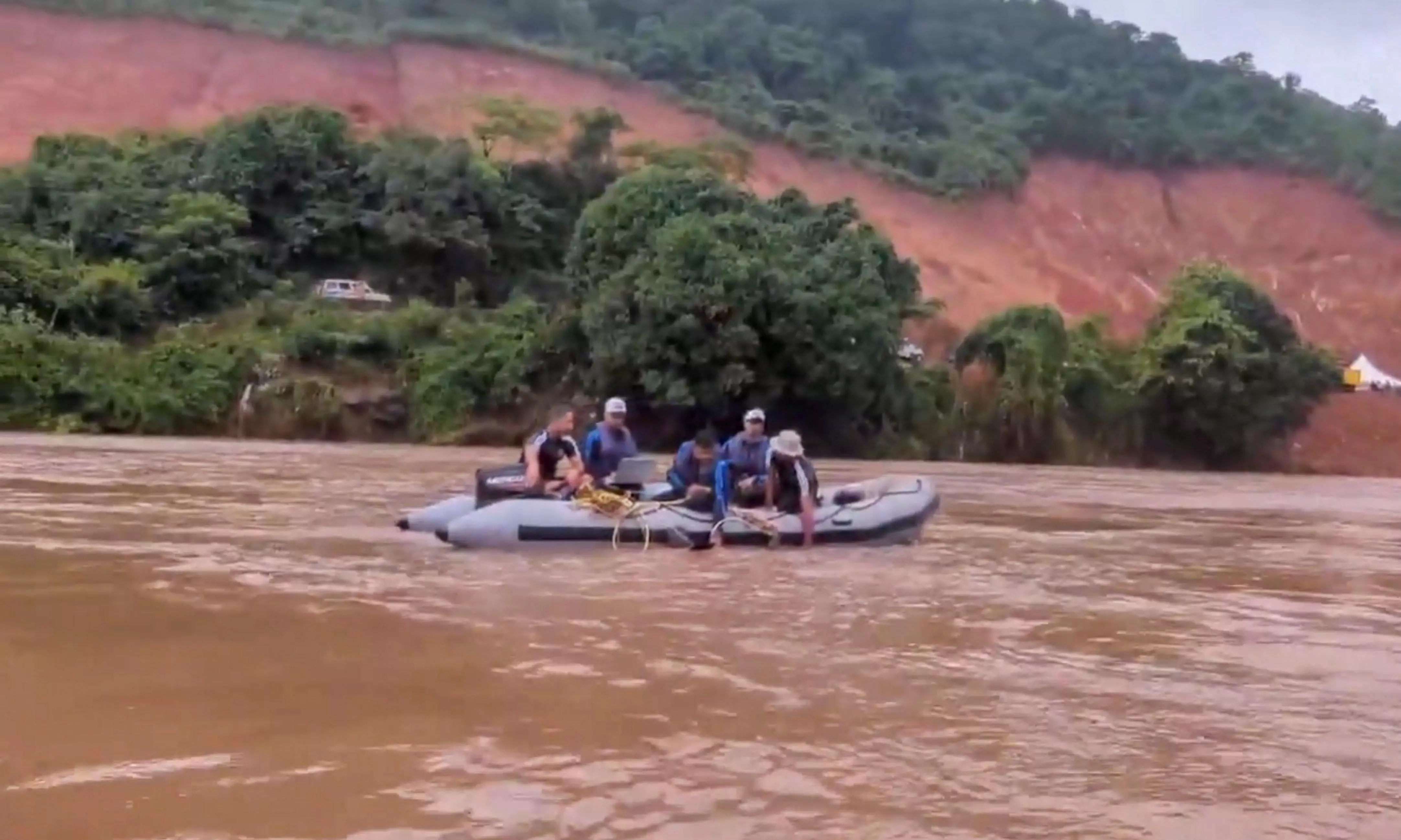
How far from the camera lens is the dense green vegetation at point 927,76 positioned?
49.6 meters

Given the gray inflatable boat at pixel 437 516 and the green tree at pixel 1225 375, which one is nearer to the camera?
the gray inflatable boat at pixel 437 516

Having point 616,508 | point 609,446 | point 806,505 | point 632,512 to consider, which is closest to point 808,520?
point 806,505

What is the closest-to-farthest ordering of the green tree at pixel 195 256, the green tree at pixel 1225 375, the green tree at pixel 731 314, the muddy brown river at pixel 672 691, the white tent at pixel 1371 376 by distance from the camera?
1. the muddy brown river at pixel 672 691
2. the green tree at pixel 731 314
3. the green tree at pixel 195 256
4. the green tree at pixel 1225 375
5. the white tent at pixel 1371 376

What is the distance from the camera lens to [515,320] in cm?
3014

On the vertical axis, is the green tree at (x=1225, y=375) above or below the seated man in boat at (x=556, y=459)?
above

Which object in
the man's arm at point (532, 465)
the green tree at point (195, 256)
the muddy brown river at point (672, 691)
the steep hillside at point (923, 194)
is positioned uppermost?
the steep hillside at point (923, 194)

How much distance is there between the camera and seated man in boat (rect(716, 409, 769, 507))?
35.7ft

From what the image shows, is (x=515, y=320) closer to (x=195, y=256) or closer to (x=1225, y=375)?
(x=195, y=256)

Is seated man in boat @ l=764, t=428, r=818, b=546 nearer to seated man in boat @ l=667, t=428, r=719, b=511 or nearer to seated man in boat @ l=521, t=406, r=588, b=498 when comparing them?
seated man in boat @ l=667, t=428, r=719, b=511

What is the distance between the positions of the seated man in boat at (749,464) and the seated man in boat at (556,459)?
3.37 ft

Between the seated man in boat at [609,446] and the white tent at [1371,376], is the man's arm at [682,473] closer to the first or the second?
the seated man in boat at [609,446]

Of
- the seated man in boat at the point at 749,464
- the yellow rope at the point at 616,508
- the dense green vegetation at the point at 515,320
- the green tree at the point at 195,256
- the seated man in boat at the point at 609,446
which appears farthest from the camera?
the green tree at the point at 195,256

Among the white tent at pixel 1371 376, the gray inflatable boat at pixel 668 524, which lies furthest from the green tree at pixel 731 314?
the white tent at pixel 1371 376

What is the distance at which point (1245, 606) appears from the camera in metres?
8.59
